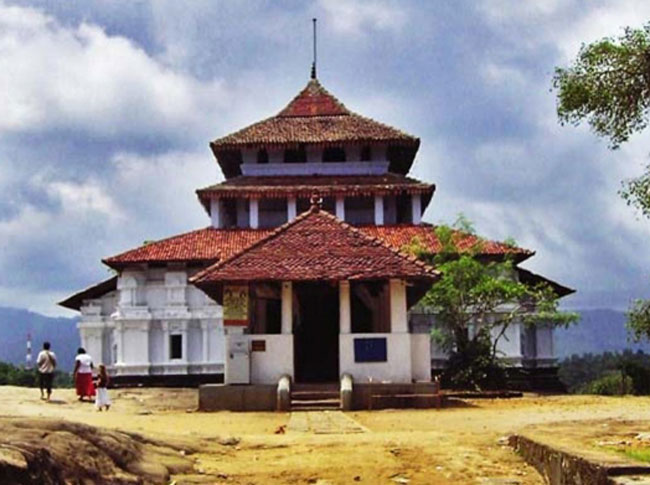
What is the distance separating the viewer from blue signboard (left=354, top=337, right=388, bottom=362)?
75.9 feet

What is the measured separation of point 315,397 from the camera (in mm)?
22250

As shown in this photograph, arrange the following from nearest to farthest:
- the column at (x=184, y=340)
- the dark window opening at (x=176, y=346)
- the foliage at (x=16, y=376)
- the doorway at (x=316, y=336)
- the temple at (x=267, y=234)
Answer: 1. the doorway at (x=316, y=336)
2. the temple at (x=267, y=234)
3. the column at (x=184, y=340)
4. the dark window opening at (x=176, y=346)
5. the foliage at (x=16, y=376)

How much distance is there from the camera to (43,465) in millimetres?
7367

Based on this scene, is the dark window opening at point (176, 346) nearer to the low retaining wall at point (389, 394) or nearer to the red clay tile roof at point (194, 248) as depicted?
the red clay tile roof at point (194, 248)

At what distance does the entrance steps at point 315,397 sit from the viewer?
2162cm

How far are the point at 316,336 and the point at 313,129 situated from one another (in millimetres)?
18543

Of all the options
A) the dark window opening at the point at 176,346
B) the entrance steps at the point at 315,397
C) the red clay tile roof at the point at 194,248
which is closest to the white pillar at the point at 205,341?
the dark window opening at the point at 176,346

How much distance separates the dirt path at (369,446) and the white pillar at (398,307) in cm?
258

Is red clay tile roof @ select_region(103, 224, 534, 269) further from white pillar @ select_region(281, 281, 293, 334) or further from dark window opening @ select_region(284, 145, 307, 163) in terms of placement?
white pillar @ select_region(281, 281, 293, 334)

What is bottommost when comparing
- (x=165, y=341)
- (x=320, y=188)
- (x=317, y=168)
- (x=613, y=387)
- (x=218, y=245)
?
(x=613, y=387)

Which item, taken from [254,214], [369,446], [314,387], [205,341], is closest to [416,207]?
[254,214]

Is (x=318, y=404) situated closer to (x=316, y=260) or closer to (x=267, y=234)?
(x=316, y=260)

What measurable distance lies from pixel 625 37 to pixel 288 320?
34.1 feet

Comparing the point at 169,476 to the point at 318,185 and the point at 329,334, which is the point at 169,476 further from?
the point at 318,185
